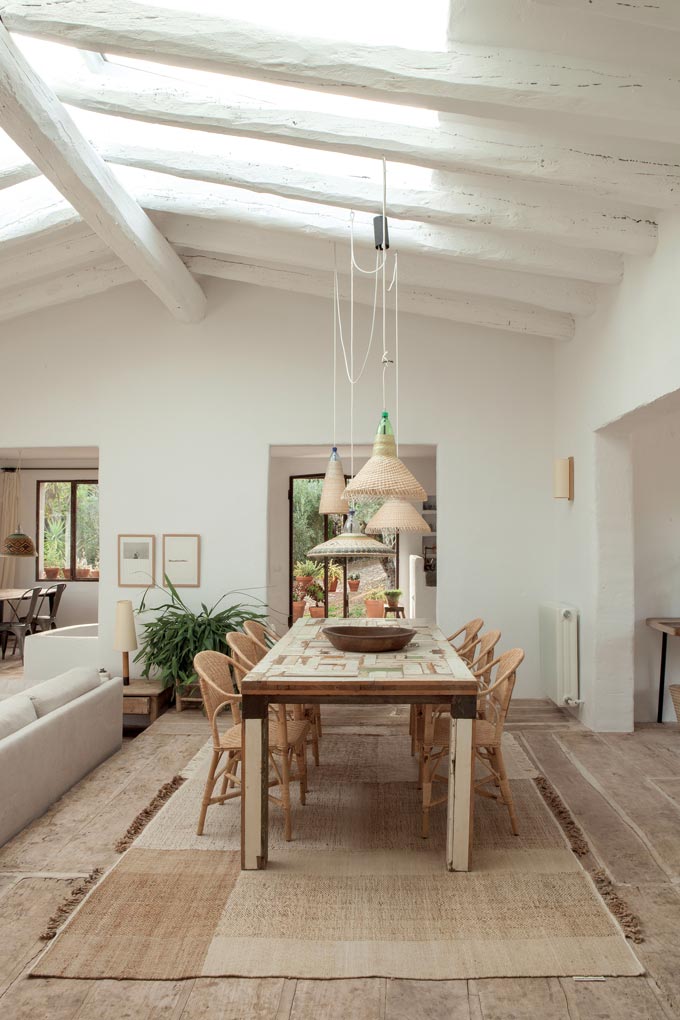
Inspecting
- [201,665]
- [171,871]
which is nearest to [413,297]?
[201,665]

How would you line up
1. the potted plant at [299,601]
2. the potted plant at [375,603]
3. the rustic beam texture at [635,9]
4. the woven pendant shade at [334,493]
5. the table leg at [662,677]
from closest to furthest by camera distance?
the rustic beam texture at [635,9] → the woven pendant shade at [334,493] → the table leg at [662,677] → the potted plant at [299,601] → the potted plant at [375,603]

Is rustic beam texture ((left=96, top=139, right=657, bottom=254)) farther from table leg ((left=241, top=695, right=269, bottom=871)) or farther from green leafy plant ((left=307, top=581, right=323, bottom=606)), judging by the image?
green leafy plant ((left=307, top=581, right=323, bottom=606))

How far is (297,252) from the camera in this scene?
18.5ft

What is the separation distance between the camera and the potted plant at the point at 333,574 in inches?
463

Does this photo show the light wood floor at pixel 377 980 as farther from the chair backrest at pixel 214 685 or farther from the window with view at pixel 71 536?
the window with view at pixel 71 536

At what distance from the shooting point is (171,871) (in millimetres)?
3312

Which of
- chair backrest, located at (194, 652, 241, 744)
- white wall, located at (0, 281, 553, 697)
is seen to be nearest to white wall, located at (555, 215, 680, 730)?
white wall, located at (0, 281, 553, 697)

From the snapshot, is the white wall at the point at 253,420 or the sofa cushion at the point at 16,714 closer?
the sofa cushion at the point at 16,714

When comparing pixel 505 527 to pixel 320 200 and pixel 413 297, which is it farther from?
pixel 320 200

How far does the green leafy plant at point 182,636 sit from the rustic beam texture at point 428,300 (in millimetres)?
2727

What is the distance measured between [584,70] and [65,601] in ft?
32.0

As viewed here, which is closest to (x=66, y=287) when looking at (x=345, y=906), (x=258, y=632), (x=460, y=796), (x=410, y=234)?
(x=410, y=234)

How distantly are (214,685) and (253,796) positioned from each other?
566 millimetres

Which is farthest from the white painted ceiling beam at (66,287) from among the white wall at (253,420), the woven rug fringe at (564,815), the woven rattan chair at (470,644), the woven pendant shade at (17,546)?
the woven rug fringe at (564,815)
